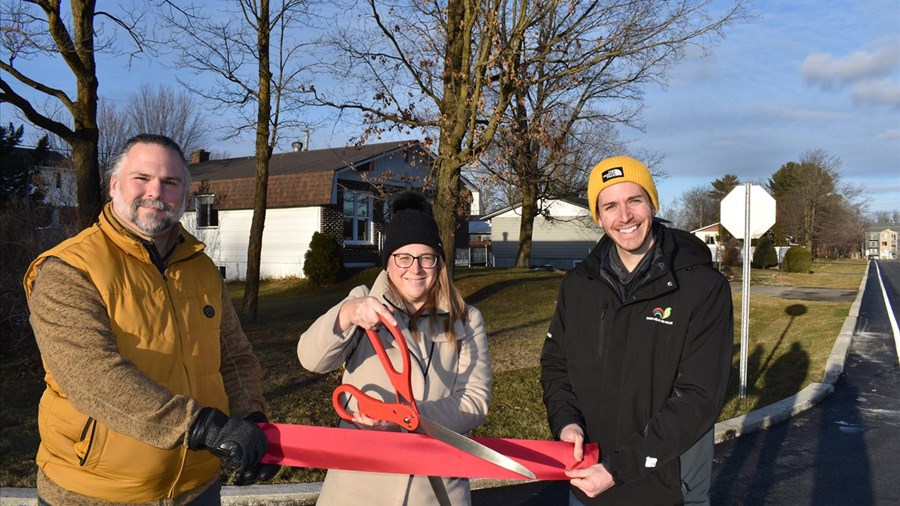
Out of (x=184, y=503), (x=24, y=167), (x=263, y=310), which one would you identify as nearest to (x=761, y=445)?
(x=184, y=503)

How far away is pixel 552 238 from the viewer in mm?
46094

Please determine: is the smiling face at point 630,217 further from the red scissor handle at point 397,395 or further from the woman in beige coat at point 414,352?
the red scissor handle at point 397,395

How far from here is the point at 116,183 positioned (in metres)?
2.43

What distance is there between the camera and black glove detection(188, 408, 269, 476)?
6.81 ft

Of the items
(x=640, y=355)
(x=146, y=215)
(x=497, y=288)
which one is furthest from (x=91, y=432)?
(x=497, y=288)

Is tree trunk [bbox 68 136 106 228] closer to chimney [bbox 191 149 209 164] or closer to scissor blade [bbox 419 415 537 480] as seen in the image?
scissor blade [bbox 419 415 537 480]

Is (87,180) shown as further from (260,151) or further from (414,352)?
(414,352)

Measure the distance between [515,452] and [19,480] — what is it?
456 centimetres

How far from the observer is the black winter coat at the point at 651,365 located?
2428mm

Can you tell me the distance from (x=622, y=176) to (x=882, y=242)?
195063 mm

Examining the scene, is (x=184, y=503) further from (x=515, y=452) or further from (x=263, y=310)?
(x=263, y=310)

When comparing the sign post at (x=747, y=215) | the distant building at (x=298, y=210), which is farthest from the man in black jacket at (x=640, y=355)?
the distant building at (x=298, y=210)

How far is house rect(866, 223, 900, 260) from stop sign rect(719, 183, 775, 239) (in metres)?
175

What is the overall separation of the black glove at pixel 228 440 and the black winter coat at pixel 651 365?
1.27 m
